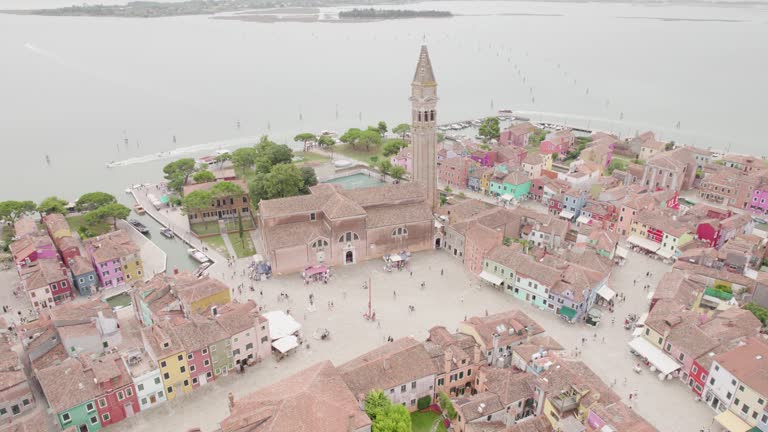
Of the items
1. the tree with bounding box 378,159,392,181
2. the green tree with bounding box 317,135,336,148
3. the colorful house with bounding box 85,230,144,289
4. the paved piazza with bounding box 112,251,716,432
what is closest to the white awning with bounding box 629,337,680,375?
the paved piazza with bounding box 112,251,716,432

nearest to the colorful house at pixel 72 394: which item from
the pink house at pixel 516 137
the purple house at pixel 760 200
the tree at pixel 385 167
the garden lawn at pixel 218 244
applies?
the garden lawn at pixel 218 244

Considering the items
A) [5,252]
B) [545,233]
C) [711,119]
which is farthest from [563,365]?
[711,119]

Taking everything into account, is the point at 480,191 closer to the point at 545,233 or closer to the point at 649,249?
the point at 545,233

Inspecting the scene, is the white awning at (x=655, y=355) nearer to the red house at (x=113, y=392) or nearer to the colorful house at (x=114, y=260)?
the red house at (x=113, y=392)

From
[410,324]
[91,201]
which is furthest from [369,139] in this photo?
[410,324]

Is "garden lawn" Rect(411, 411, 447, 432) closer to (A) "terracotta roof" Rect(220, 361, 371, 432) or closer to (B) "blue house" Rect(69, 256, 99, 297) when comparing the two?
(A) "terracotta roof" Rect(220, 361, 371, 432)

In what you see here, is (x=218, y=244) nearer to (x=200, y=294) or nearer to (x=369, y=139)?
(x=200, y=294)
